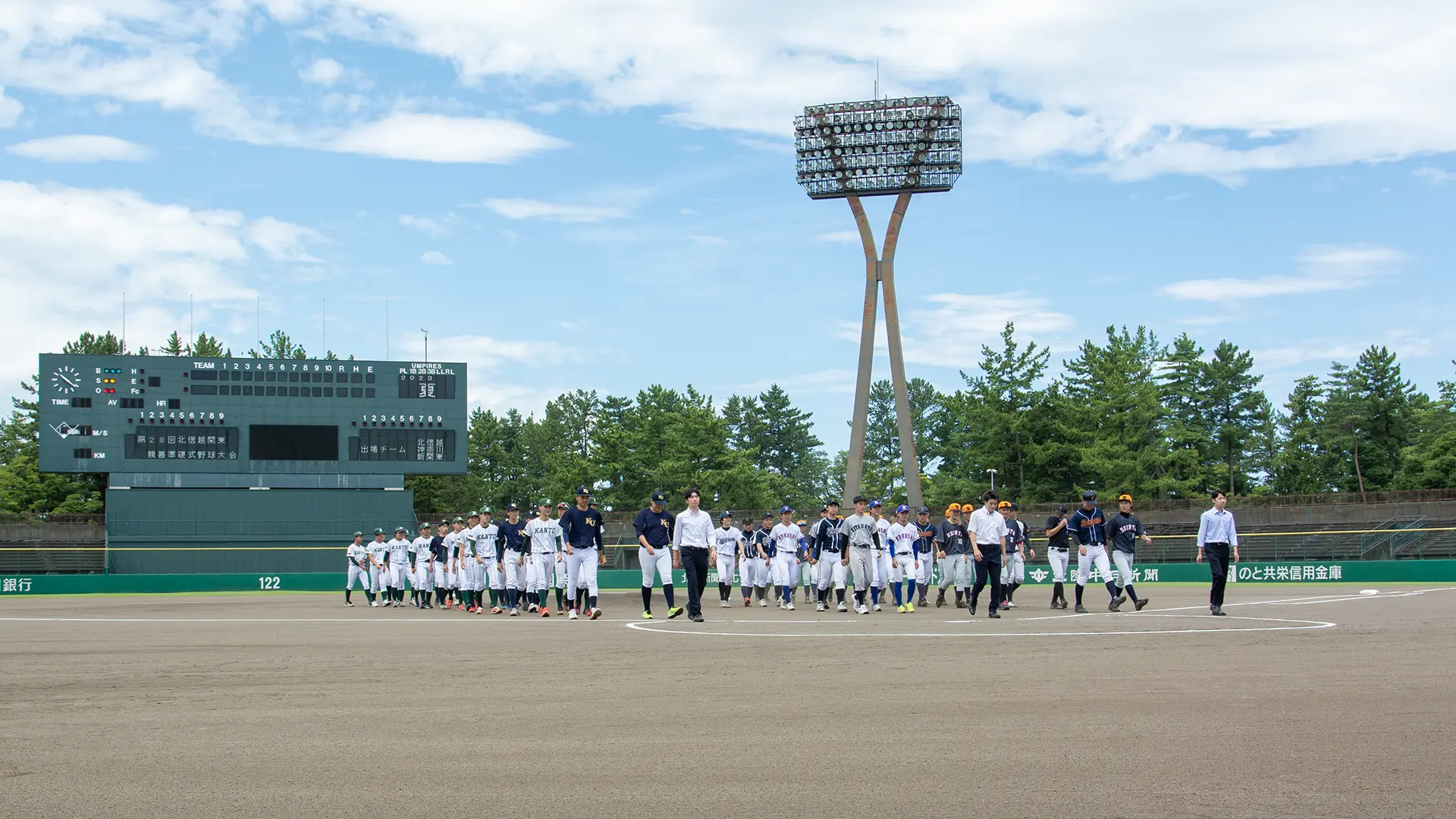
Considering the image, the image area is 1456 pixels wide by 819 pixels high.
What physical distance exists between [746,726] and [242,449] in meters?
41.8

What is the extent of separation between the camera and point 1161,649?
475 inches

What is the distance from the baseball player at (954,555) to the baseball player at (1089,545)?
309 centimetres

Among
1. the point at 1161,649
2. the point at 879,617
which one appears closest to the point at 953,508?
the point at 879,617

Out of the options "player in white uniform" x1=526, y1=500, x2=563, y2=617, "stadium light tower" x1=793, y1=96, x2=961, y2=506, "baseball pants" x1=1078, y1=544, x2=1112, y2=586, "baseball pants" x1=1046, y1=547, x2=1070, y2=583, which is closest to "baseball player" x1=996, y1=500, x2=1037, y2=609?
"baseball pants" x1=1046, y1=547, x2=1070, y2=583

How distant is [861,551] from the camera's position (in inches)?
862

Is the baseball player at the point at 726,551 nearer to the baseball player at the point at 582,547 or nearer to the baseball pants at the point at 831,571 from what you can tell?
the baseball pants at the point at 831,571

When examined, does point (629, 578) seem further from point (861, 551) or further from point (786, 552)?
point (861, 551)

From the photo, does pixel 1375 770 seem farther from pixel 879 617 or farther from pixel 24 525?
pixel 24 525

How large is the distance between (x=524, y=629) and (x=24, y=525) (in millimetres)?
48358

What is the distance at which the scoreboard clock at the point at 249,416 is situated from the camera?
4444cm

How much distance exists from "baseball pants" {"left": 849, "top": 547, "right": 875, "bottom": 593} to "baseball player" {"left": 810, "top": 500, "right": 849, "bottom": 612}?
59 centimetres

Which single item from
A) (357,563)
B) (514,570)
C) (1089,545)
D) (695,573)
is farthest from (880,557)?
(357,563)

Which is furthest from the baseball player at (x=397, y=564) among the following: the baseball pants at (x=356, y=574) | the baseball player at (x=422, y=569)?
the baseball player at (x=422, y=569)

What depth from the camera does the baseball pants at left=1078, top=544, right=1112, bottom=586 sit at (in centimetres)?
2014
